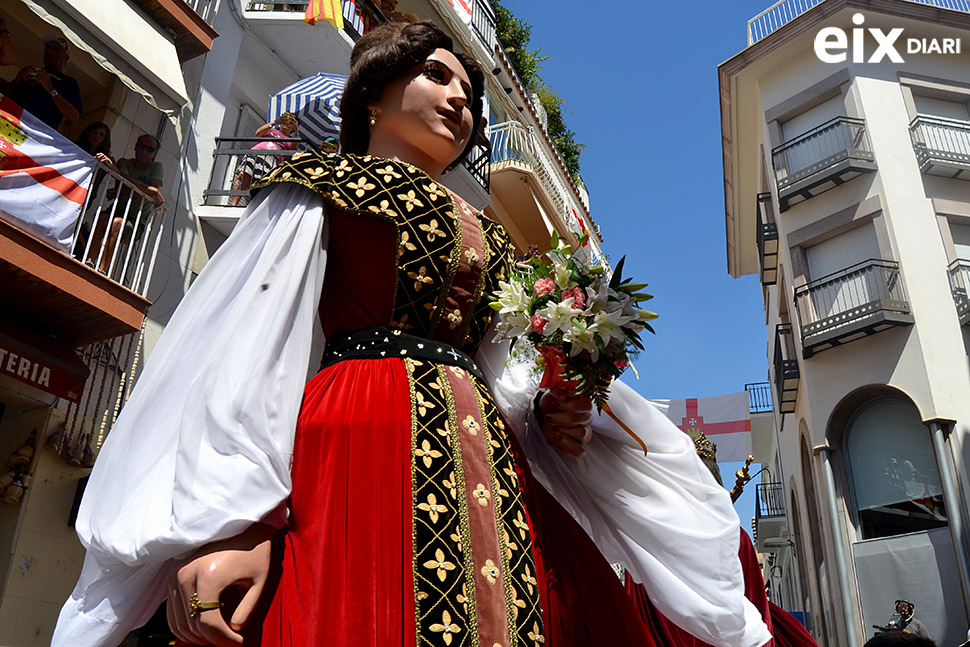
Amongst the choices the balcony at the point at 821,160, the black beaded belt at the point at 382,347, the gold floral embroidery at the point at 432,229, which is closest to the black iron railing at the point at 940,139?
the balcony at the point at 821,160

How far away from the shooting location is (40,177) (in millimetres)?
6137

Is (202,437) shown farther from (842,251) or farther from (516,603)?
(842,251)

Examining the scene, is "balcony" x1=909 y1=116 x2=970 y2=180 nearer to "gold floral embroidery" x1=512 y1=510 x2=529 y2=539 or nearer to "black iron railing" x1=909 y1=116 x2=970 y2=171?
"black iron railing" x1=909 y1=116 x2=970 y2=171

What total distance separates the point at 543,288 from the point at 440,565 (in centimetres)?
71

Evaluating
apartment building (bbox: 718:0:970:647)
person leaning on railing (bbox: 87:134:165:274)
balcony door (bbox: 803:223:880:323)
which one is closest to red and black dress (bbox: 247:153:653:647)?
person leaning on railing (bbox: 87:134:165:274)

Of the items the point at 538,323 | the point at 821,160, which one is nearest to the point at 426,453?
the point at 538,323

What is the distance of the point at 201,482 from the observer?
1.49 m

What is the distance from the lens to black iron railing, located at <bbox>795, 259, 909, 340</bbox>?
15.6 meters

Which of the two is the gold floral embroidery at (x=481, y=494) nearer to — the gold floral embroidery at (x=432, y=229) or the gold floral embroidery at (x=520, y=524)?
the gold floral embroidery at (x=520, y=524)

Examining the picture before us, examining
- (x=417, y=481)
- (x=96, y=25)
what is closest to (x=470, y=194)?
(x=96, y=25)

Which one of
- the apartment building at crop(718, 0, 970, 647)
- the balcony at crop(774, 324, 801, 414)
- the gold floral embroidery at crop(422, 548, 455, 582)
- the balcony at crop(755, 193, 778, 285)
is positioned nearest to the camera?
the gold floral embroidery at crop(422, 548, 455, 582)

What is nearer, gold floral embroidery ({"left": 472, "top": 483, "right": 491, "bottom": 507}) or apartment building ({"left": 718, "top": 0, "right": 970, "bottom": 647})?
gold floral embroidery ({"left": 472, "top": 483, "right": 491, "bottom": 507})

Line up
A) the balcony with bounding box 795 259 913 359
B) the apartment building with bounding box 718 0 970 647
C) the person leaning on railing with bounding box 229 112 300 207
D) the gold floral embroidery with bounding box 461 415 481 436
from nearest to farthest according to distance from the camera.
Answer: the gold floral embroidery with bounding box 461 415 481 436
the person leaning on railing with bounding box 229 112 300 207
the apartment building with bounding box 718 0 970 647
the balcony with bounding box 795 259 913 359

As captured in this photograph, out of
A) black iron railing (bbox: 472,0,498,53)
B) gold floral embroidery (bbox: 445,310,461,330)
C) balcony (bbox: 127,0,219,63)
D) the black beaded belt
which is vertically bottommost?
the black beaded belt
